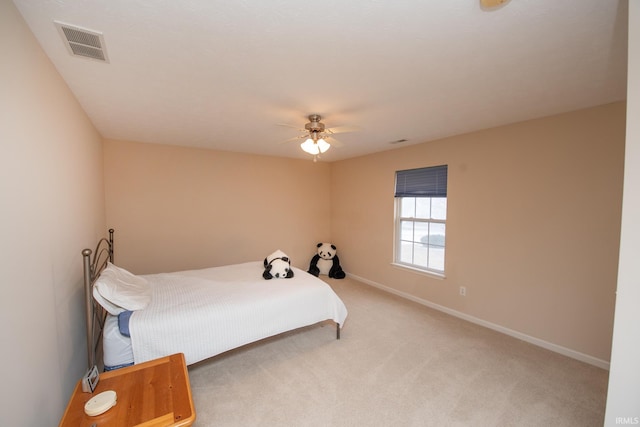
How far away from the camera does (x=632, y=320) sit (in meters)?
0.99

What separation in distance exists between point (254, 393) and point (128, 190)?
317 centimetres

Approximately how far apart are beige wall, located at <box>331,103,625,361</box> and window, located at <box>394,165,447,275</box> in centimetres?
17

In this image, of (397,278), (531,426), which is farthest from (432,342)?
(397,278)

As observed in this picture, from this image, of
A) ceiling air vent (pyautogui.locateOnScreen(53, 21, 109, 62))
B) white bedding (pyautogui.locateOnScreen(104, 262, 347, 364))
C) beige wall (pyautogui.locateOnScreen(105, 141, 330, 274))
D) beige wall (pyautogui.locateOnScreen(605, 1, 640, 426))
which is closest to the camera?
beige wall (pyautogui.locateOnScreen(605, 1, 640, 426))

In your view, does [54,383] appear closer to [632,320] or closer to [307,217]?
[632,320]

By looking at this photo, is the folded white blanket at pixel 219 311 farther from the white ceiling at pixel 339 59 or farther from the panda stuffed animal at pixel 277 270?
the white ceiling at pixel 339 59

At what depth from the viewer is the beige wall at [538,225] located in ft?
7.73

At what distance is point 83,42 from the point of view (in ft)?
4.64

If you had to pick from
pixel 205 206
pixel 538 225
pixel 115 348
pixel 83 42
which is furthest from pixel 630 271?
pixel 205 206

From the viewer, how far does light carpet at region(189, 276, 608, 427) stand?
184 centimetres

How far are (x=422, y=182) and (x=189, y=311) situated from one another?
11.2 ft

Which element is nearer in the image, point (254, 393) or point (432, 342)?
point (254, 393)

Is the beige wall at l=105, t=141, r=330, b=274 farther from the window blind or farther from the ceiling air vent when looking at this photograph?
the ceiling air vent

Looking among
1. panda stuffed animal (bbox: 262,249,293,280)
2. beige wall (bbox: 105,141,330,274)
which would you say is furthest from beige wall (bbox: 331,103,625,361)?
beige wall (bbox: 105,141,330,274)
